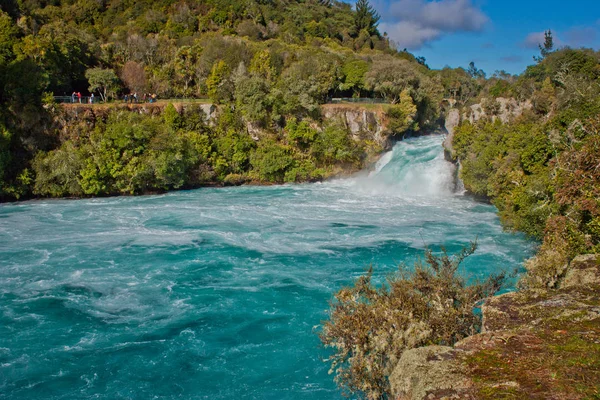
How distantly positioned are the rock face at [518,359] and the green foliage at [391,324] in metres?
1.25

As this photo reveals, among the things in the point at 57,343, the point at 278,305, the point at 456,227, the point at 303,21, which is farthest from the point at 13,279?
the point at 303,21

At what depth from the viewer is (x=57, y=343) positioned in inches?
758

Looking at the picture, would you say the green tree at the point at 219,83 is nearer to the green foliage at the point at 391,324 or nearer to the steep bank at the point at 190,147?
the steep bank at the point at 190,147

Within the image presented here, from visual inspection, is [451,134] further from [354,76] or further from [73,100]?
[73,100]

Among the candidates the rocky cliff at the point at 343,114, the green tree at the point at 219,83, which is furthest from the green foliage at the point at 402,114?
the green tree at the point at 219,83

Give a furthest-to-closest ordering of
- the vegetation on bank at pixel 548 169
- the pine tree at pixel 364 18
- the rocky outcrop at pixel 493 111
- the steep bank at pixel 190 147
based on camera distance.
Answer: the pine tree at pixel 364 18 → the rocky outcrop at pixel 493 111 → the steep bank at pixel 190 147 → the vegetation on bank at pixel 548 169

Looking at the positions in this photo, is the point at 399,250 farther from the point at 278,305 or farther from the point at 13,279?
the point at 13,279

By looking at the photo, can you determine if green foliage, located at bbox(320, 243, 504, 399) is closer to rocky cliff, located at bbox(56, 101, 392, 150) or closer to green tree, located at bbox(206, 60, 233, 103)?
rocky cliff, located at bbox(56, 101, 392, 150)

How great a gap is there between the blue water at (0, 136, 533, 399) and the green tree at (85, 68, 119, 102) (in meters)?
21.3

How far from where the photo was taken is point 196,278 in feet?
84.7

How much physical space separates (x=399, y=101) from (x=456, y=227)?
37085 mm

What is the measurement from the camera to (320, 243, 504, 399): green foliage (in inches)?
456

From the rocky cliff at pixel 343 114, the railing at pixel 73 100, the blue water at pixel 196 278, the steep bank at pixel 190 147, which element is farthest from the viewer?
the rocky cliff at pixel 343 114

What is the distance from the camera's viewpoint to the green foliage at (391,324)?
11594 mm
